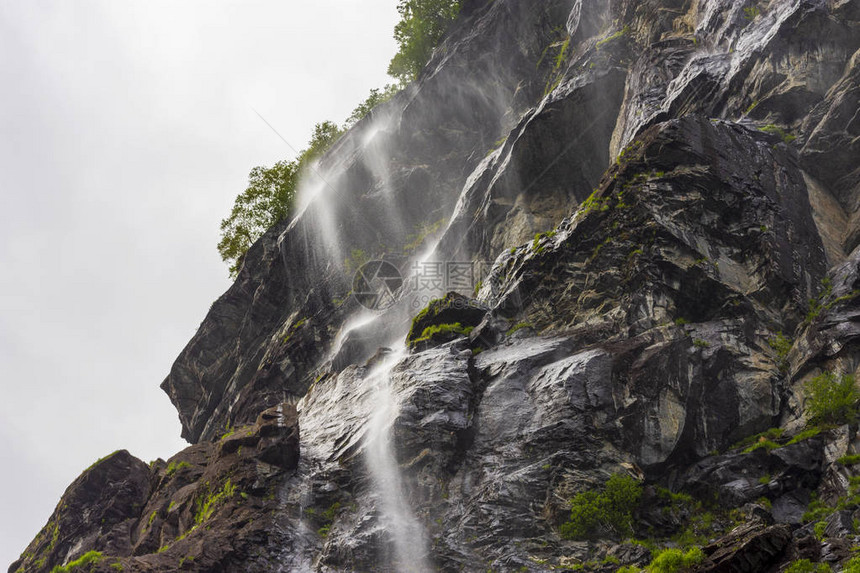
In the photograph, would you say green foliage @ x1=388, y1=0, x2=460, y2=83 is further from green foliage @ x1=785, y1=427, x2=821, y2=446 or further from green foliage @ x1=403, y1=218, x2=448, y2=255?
green foliage @ x1=785, y1=427, x2=821, y2=446

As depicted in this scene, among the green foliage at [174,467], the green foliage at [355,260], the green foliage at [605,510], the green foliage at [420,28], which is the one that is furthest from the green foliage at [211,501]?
the green foliage at [420,28]

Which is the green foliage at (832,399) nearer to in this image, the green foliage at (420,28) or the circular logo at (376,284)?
the circular logo at (376,284)

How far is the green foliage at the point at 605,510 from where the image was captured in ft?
52.1

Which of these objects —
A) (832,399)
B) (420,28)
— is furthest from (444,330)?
(420,28)

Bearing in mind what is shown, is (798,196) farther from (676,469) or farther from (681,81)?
(676,469)

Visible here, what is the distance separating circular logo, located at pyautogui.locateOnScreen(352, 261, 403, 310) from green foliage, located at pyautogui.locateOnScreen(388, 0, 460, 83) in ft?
74.0

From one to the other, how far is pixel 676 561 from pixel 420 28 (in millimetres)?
46915

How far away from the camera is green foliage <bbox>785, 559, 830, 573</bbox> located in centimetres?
1174

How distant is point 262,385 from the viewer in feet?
109

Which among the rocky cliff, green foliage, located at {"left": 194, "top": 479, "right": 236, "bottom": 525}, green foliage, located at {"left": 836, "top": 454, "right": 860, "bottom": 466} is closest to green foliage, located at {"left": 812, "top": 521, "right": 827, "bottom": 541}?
the rocky cliff

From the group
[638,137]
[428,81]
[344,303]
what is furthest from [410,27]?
[638,137]

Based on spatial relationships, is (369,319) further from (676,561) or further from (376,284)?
(676,561)

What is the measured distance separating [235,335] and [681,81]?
30467 mm

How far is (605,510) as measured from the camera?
52.5 feet
